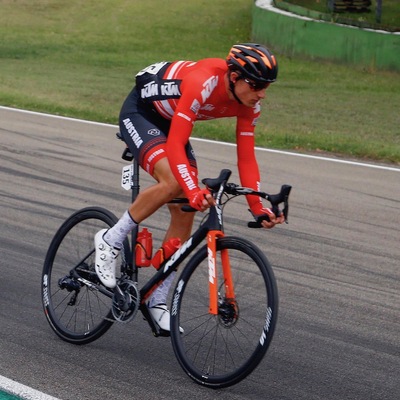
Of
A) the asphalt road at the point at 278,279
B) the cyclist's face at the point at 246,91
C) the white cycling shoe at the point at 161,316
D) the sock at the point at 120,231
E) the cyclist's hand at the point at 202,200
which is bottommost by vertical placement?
the asphalt road at the point at 278,279

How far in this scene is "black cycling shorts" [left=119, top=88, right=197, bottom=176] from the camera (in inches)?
236

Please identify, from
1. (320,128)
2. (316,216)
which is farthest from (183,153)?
(320,128)

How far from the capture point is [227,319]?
18.1ft

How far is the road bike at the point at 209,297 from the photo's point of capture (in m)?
5.41

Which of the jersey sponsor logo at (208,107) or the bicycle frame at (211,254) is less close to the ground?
the jersey sponsor logo at (208,107)

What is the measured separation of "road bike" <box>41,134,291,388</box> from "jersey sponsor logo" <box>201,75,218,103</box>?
448mm

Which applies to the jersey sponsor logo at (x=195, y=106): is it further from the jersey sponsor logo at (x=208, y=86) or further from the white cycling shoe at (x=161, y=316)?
the white cycling shoe at (x=161, y=316)

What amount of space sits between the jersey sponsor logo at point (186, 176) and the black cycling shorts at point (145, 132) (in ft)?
A: 0.68

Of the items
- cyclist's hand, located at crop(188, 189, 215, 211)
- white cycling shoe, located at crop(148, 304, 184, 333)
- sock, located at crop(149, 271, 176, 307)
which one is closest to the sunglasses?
cyclist's hand, located at crop(188, 189, 215, 211)

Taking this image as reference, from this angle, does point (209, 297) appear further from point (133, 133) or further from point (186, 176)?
point (133, 133)

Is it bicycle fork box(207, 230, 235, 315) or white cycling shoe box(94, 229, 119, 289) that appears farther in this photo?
white cycling shoe box(94, 229, 119, 289)

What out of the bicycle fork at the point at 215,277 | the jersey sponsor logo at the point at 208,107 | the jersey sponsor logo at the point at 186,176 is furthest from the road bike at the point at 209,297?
the jersey sponsor logo at the point at 208,107

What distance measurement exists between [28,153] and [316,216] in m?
4.29

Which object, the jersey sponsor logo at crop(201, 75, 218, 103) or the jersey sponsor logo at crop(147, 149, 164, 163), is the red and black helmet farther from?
the jersey sponsor logo at crop(147, 149, 164, 163)
